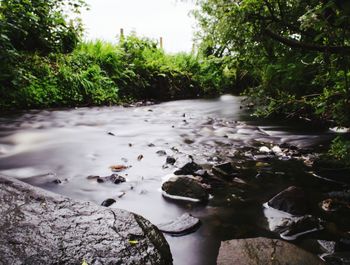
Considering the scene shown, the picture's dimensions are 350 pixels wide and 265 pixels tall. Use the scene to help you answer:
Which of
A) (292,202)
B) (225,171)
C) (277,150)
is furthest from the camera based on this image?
(277,150)

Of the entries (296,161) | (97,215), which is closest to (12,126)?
(97,215)

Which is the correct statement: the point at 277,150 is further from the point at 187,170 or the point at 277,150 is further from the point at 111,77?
the point at 111,77

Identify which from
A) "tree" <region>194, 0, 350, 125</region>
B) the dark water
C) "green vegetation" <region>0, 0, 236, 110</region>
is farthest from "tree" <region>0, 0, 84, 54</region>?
"tree" <region>194, 0, 350, 125</region>

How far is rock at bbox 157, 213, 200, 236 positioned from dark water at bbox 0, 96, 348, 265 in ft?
0.20

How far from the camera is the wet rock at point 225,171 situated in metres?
3.52

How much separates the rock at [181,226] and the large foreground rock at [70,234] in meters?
0.29

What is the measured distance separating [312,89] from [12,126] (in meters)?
5.90

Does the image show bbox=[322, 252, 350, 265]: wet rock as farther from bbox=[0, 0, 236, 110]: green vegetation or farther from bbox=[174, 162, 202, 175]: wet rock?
bbox=[0, 0, 236, 110]: green vegetation

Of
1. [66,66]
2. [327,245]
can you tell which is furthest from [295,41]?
[66,66]

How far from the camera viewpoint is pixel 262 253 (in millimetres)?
2004

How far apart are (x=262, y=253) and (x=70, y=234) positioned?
48.1 inches

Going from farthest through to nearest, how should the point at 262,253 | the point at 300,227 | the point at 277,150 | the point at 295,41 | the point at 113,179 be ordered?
the point at 277,150 < the point at 113,179 < the point at 295,41 < the point at 300,227 < the point at 262,253

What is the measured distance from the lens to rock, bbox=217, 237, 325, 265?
76.2 inches

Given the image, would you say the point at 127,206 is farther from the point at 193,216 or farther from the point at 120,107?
the point at 120,107
